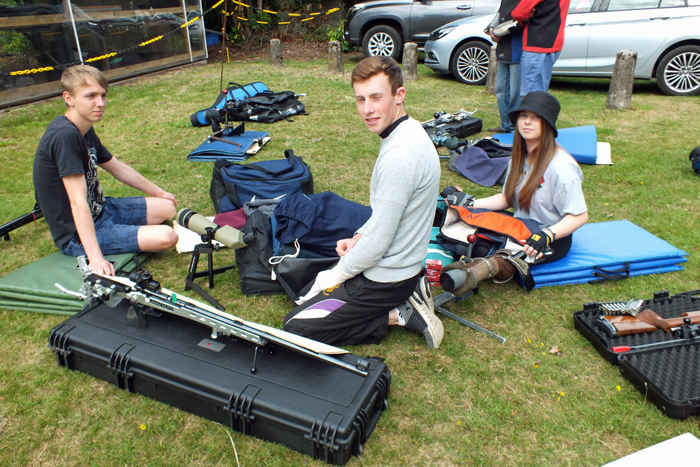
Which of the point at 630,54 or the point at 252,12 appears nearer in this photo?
the point at 630,54

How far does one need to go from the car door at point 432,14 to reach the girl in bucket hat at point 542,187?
786 cm

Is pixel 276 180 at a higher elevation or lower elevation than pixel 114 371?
higher

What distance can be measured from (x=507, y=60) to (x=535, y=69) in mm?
521

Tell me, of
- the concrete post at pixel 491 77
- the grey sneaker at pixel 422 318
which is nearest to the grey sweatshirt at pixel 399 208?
the grey sneaker at pixel 422 318

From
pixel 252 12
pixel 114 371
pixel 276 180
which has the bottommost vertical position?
pixel 114 371

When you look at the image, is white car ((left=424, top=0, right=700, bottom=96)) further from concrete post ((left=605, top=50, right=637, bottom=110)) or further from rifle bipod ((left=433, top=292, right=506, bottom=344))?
rifle bipod ((left=433, top=292, right=506, bottom=344))

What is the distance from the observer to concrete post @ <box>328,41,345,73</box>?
1028 centimetres

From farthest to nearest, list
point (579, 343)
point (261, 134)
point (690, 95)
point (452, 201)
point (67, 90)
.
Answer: point (690, 95) < point (261, 134) < point (452, 201) < point (67, 90) < point (579, 343)

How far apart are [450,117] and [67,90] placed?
506 cm

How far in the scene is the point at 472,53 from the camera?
364 inches

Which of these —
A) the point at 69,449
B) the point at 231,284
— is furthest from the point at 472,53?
the point at 69,449

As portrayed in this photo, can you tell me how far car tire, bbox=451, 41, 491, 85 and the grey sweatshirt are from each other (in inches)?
293

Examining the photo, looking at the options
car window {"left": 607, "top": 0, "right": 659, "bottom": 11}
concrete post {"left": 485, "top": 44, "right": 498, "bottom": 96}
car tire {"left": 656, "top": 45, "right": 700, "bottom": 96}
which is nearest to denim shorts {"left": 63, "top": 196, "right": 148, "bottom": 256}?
concrete post {"left": 485, "top": 44, "right": 498, "bottom": 96}

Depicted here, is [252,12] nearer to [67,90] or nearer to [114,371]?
[67,90]
